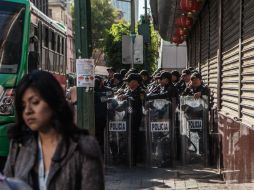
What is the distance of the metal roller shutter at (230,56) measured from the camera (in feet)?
29.8

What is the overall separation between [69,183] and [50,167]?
0.12m

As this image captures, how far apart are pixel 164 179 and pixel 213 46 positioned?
14.2 ft

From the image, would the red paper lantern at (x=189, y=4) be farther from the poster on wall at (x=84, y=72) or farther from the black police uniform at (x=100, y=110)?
the poster on wall at (x=84, y=72)

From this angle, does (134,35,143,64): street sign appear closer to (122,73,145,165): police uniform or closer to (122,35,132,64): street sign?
(122,35,132,64): street sign

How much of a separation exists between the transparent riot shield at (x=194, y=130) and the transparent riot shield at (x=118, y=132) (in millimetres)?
989

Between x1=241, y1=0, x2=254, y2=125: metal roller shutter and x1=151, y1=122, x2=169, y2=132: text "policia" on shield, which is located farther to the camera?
x1=151, y1=122, x2=169, y2=132: text "policia" on shield

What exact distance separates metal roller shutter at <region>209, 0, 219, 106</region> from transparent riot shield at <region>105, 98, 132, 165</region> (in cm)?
208

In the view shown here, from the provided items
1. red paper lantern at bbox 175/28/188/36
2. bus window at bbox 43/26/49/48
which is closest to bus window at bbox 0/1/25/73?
bus window at bbox 43/26/49/48

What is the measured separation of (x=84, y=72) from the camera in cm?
783

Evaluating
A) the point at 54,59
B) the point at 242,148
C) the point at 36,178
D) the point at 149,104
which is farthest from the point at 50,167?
the point at 54,59

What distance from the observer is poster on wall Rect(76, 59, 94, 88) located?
7.81 metres

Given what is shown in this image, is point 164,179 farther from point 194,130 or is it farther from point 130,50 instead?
point 130,50

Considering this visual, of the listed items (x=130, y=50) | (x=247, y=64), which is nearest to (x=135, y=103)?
(x=247, y=64)

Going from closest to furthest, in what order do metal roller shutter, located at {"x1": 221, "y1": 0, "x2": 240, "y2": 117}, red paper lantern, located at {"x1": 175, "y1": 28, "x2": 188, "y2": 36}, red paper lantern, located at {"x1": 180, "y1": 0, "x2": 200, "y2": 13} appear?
metal roller shutter, located at {"x1": 221, "y1": 0, "x2": 240, "y2": 117}
red paper lantern, located at {"x1": 180, "y1": 0, "x2": 200, "y2": 13}
red paper lantern, located at {"x1": 175, "y1": 28, "x2": 188, "y2": 36}
